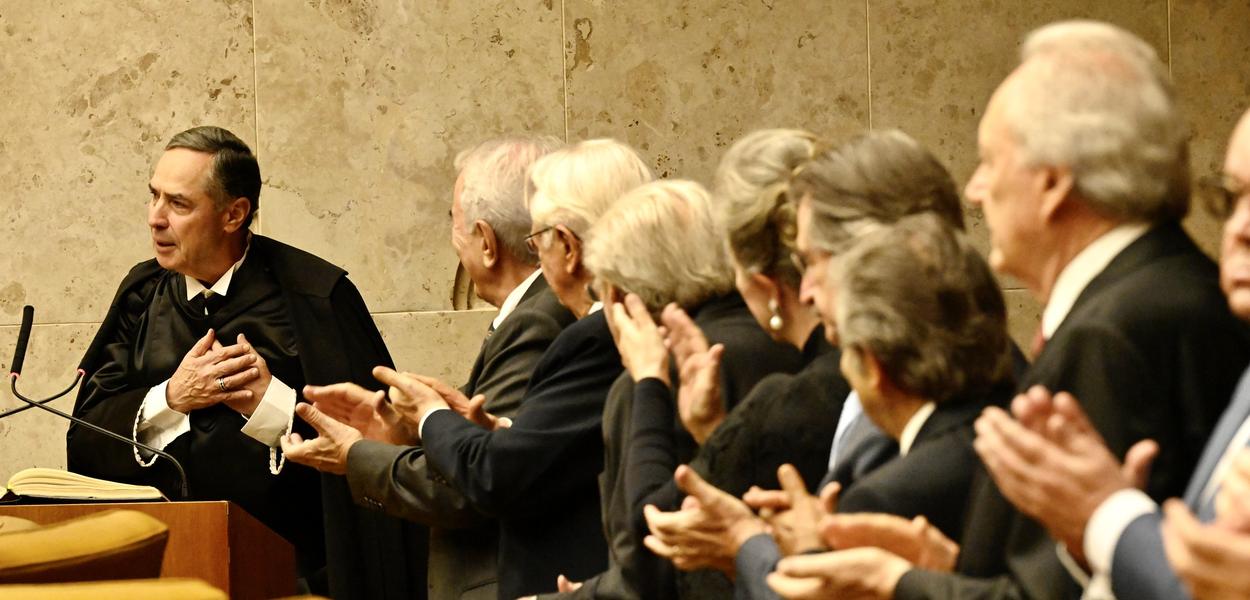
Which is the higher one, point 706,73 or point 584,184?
point 584,184

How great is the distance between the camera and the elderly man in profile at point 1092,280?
1.83m

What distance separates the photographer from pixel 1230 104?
6410mm

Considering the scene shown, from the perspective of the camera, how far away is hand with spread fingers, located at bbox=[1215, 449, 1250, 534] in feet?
4.82

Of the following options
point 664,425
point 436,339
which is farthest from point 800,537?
point 436,339

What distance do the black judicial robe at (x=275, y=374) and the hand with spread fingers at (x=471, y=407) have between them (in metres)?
1.28

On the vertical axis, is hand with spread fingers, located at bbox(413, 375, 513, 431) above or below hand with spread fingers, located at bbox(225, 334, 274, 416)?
above

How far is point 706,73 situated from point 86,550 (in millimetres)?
4259

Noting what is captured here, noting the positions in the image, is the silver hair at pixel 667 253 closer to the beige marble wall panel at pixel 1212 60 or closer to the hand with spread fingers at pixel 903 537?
the hand with spread fingers at pixel 903 537

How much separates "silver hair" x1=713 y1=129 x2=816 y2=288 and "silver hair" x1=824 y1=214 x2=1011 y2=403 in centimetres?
48

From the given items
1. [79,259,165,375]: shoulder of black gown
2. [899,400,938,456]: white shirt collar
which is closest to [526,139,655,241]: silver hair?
[899,400,938,456]: white shirt collar

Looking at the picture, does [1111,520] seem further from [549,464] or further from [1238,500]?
[549,464]

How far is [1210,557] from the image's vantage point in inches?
57.5

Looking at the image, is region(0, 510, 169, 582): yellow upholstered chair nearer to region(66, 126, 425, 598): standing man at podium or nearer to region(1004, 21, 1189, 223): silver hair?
region(1004, 21, 1189, 223): silver hair

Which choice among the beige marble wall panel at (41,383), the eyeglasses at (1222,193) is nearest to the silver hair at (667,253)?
the eyeglasses at (1222,193)
